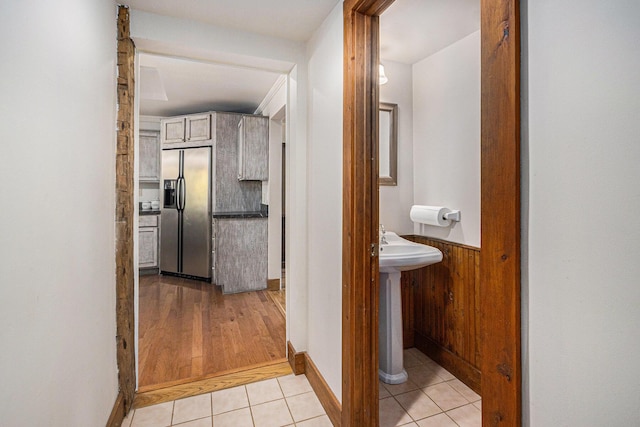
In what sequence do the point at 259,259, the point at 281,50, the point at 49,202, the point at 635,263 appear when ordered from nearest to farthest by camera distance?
the point at 635,263, the point at 49,202, the point at 281,50, the point at 259,259

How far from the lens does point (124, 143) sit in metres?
1.85

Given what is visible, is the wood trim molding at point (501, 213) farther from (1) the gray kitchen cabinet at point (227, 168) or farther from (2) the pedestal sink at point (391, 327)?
(1) the gray kitchen cabinet at point (227, 168)

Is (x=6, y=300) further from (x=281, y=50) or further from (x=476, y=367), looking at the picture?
(x=476, y=367)

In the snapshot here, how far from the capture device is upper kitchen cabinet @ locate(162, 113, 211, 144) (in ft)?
14.4

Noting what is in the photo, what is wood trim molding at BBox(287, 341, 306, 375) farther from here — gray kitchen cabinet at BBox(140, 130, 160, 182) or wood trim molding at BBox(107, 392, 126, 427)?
gray kitchen cabinet at BBox(140, 130, 160, 182)

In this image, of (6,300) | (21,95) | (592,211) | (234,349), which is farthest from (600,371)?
(234,349)

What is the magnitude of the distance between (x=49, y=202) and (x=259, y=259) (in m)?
3.28

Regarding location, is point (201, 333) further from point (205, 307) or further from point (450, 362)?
point (450, 362)

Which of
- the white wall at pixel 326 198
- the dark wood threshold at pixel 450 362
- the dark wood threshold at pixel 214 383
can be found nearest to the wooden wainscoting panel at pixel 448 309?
the dark wood threshold at pixel 450 362

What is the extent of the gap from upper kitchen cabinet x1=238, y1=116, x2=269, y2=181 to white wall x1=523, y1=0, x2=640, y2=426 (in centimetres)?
373

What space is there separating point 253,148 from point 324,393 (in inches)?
122

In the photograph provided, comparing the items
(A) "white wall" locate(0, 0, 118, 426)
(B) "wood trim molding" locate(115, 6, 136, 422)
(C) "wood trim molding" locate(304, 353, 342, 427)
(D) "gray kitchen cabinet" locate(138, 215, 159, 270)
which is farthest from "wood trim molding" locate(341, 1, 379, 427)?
(D) "gray kitchen cabinet" locate(138, 215, 159, 270)

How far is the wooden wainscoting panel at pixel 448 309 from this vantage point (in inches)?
86.3

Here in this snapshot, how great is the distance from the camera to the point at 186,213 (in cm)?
460
